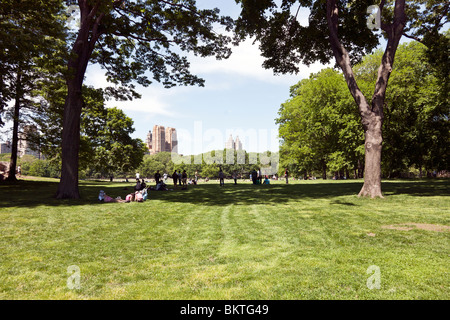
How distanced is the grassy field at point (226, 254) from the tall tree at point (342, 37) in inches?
246

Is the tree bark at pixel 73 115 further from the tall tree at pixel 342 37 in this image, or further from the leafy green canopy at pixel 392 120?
the leafy green canopy at pixel 392 120

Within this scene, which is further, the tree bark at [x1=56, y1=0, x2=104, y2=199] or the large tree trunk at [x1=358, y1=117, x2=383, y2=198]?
the tree bark at [x1=56, y1=0, x2=104, y2=199]

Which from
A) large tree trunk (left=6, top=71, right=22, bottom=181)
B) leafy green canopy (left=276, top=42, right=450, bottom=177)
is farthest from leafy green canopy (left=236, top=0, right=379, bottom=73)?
large tree trunk (left=6, top=71, right=22, bottom=181)

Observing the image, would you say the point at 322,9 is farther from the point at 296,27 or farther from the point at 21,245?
the point at 21,245

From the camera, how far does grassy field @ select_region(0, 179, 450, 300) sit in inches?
166

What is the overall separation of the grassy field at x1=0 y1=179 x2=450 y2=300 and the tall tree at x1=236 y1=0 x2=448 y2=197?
624 cm

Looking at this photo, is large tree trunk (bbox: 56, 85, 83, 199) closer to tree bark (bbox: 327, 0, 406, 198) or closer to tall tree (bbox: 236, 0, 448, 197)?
tall tree (bbox: 236, 0, 448, 197)

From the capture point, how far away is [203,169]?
398 feet

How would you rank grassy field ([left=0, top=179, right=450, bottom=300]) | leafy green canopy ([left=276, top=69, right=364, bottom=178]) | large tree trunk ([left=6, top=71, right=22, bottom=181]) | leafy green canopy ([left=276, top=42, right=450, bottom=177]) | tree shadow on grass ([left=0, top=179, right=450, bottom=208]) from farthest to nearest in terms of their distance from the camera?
1. leafy green canopy ([left=276, top=69, right=364, bottom=178])
2. leafy green canopy ([left=276, top=42, right=450, bottom=177])
3. large tree trunk ([left=6, top=71, right=22, bottom=181])
4. tree shadow on grass ([left=0, top=179, right=450, bottom=208])
5. grassy field ([left=0, top=179, right=450, bottom=300])

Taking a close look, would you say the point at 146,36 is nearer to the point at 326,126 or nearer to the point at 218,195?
the point at 218,195

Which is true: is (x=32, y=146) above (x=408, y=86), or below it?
below

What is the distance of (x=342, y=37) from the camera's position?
64.8 feet
